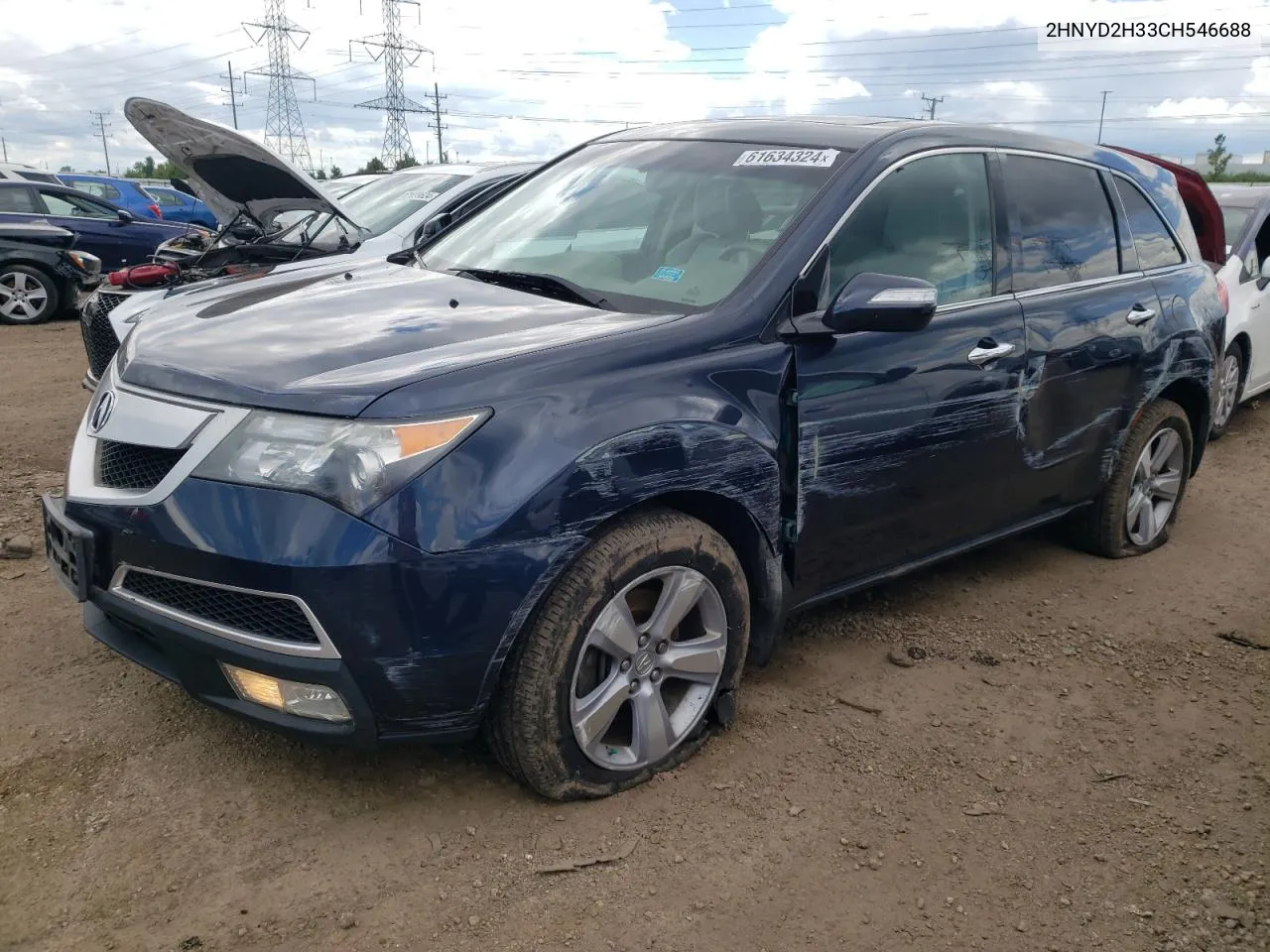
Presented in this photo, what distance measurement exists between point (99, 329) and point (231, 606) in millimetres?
4139

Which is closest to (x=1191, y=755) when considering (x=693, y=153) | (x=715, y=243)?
(x=715, y=243)

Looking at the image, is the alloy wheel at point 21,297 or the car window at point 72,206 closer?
the alloy wheel at point 21,297

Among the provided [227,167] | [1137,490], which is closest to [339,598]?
[1137,490]

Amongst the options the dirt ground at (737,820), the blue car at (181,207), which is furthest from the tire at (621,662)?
the blue car at (181,207)

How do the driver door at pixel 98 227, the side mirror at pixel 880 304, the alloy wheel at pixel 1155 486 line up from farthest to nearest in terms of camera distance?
the driver door at pixel 98 227 < the alloy wheel at pixel 1155 486 < the side mirror at pixel 880 304

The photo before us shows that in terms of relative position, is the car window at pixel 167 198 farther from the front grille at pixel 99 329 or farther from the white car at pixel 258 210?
the front grille at pixel 99 329

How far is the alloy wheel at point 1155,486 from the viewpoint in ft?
15.4

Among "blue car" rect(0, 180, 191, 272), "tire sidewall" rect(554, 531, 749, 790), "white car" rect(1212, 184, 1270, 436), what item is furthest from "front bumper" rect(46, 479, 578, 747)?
"blue car" rect(0, 180, 191, 272)

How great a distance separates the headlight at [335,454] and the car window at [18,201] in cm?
1195

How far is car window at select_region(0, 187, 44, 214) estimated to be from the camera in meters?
12.3

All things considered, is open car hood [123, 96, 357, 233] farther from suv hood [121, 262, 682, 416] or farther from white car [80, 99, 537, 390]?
suv hood [121, 262, 682, 416]

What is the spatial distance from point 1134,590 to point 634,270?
2.71 meters

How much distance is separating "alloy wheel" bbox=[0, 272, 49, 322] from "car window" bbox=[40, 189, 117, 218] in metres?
1.96

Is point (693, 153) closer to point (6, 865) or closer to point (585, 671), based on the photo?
point (585, 671)
